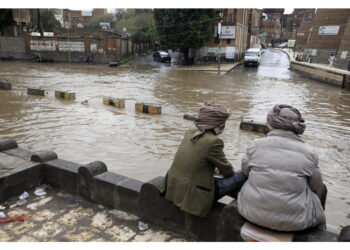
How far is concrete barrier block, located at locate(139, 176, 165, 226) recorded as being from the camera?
3.54 metres

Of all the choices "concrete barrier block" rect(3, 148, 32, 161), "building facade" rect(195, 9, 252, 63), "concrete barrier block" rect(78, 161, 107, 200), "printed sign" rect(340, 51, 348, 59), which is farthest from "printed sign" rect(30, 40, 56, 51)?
"concrete barrier block" rect(78, 161, 107, 200)

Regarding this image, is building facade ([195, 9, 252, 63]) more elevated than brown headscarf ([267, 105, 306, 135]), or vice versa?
building facade ([195, 9, 252, 63])

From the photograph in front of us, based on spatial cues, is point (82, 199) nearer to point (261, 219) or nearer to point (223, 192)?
point (223, 192)

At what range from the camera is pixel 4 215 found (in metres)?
3.80

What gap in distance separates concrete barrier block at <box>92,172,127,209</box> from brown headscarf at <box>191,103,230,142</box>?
156 cm

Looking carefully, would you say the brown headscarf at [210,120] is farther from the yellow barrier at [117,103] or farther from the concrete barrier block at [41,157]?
the yellow barrier at [117,103]

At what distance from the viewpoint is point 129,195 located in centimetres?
385

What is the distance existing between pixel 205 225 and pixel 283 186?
1109mm

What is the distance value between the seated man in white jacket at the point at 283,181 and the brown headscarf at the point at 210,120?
1.45ft

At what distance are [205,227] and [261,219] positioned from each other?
85 centimetres

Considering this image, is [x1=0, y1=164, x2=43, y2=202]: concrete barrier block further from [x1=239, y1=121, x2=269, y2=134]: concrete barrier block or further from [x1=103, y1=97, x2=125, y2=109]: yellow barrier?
[x1=103, y1=97, x2=125, y2=109]: yellow barrier

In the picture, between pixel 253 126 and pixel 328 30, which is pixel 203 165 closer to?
pixel 253 126

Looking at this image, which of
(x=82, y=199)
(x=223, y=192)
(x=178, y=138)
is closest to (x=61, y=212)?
(x=82, y=199)

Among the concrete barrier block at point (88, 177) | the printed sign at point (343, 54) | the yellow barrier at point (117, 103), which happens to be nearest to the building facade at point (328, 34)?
the printed sign at point (343, 54)
